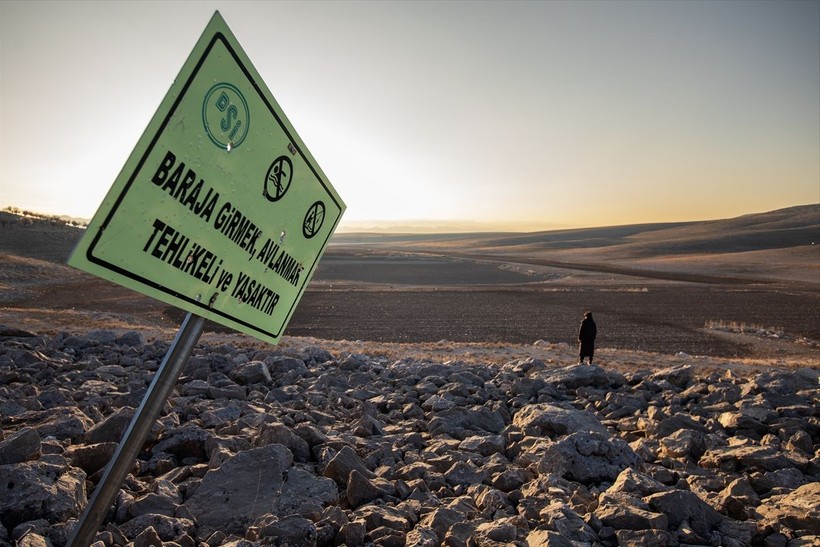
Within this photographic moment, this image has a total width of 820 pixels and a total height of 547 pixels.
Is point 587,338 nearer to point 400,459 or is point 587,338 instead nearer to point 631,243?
point 400,459

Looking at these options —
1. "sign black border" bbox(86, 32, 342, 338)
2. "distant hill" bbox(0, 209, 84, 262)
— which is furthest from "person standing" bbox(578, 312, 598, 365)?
"distant hill" bbox(0, 209, 84, 262)

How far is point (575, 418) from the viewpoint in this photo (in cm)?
617

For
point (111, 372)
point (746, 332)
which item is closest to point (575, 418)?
point (111, 372)

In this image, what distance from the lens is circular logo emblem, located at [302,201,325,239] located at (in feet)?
6.81

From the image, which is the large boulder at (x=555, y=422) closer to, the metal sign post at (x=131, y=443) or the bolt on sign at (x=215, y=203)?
the bolt on sign at (x=215, y=203)

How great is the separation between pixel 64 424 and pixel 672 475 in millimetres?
5822

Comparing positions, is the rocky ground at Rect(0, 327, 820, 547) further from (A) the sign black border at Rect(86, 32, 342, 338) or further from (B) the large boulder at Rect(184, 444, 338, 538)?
(A) the sign black border at Rect(86, 32, 342, 338)

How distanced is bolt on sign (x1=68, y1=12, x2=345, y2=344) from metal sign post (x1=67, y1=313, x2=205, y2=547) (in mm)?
184

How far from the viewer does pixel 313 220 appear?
2115mm

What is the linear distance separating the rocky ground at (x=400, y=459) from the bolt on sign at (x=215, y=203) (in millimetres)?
2187

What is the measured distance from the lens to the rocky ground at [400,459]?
3.53m

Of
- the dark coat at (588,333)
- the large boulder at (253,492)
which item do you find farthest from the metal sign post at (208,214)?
the dark coat at (588,333)

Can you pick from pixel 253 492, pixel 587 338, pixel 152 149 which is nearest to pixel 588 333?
pixel 587 338

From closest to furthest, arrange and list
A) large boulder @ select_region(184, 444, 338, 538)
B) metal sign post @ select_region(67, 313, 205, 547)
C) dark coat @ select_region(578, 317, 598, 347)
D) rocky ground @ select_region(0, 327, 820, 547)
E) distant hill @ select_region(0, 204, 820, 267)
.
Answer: metal sign post @ select_region(67, 313, 205, 547)
rocky ground @ select_region(0, 327, 820, 547)
large boulder @ select_region(184, 444, 338, 538)
dark coat @ select_region(578, 317, 598, 347)
distant hill @ select_region(0, 204, 820, 267)
